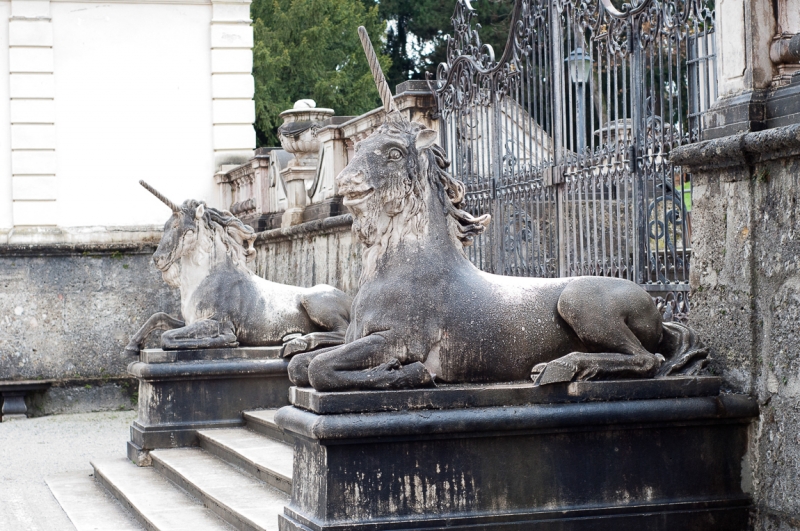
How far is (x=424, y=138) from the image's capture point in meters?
5.32

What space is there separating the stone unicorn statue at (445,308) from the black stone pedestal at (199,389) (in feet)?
12.9

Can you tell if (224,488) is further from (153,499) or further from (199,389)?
(199,389)

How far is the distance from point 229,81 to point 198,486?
10.3 metres

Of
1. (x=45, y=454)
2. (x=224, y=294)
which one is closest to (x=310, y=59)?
(x=45, y=454)

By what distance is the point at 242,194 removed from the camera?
15.8 metres

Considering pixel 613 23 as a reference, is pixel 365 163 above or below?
below

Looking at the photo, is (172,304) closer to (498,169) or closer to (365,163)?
(498,169)

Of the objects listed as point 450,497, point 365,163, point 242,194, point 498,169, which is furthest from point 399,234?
point 242,194

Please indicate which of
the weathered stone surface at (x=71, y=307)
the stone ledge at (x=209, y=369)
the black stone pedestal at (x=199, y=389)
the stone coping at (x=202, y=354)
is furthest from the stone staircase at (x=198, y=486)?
the weathered stone surface at (x=71, y=307)

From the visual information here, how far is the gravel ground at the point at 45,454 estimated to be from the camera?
25.8 feet

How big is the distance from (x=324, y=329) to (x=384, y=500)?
4447 mm

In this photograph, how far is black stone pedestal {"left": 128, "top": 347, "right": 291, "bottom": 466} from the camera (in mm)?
9023

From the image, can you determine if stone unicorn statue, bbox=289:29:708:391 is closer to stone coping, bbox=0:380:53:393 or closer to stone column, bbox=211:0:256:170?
stone coping, bbox=0:380:53:393

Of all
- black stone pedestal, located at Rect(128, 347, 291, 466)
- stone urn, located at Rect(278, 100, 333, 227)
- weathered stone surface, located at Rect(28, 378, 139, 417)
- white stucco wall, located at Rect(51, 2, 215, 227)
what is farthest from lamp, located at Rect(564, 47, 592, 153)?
white stucco wall, located at Rect(51, 2, 215, 227)
